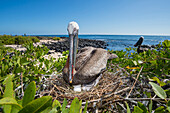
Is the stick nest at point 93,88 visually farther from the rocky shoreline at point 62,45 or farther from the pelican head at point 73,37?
the rocky shoreline at point 62,45

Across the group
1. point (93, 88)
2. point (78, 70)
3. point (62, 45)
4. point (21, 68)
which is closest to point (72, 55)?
point (78, 70)

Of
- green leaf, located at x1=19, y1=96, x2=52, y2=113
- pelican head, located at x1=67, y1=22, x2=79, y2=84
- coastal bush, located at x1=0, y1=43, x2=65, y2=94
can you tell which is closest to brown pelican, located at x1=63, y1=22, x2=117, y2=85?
pelican head, located at x1=67, y1=22, x2=79, y2=84

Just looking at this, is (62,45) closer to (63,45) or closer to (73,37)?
(63,45)

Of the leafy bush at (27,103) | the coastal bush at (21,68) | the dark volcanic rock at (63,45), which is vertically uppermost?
the leafy bush at (27,103)

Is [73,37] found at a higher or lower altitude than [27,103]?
higher

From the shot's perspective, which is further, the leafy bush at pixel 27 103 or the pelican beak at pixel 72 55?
the pelican beak at pixel 72 55

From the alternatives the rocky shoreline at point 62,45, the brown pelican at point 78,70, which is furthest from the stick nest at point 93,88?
the rocky shoreline at point 62,45

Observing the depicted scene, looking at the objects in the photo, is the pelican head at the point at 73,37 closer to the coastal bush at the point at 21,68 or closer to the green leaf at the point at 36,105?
the coastal bush at the point at 21,68

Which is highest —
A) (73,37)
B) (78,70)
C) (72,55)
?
(73,37)

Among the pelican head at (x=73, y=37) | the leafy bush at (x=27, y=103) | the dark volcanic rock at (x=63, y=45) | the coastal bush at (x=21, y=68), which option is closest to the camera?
the leafy bush at (x=27, y=103)

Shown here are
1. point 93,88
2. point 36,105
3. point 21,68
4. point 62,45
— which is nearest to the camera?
point 36,105

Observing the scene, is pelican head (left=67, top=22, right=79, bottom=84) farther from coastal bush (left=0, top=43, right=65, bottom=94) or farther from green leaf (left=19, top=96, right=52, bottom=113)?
green leaf (left=19, top=96, right=52, bottom=113)

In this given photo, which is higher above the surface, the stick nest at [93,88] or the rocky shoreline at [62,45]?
the rocky shoreline at [62,45]

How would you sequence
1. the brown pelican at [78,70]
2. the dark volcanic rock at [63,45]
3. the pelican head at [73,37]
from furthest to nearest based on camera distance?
1. the dark volcanic rock at [63,45]
2. the pelican head at [73,37]
3. the brown pelican at [78,70]
